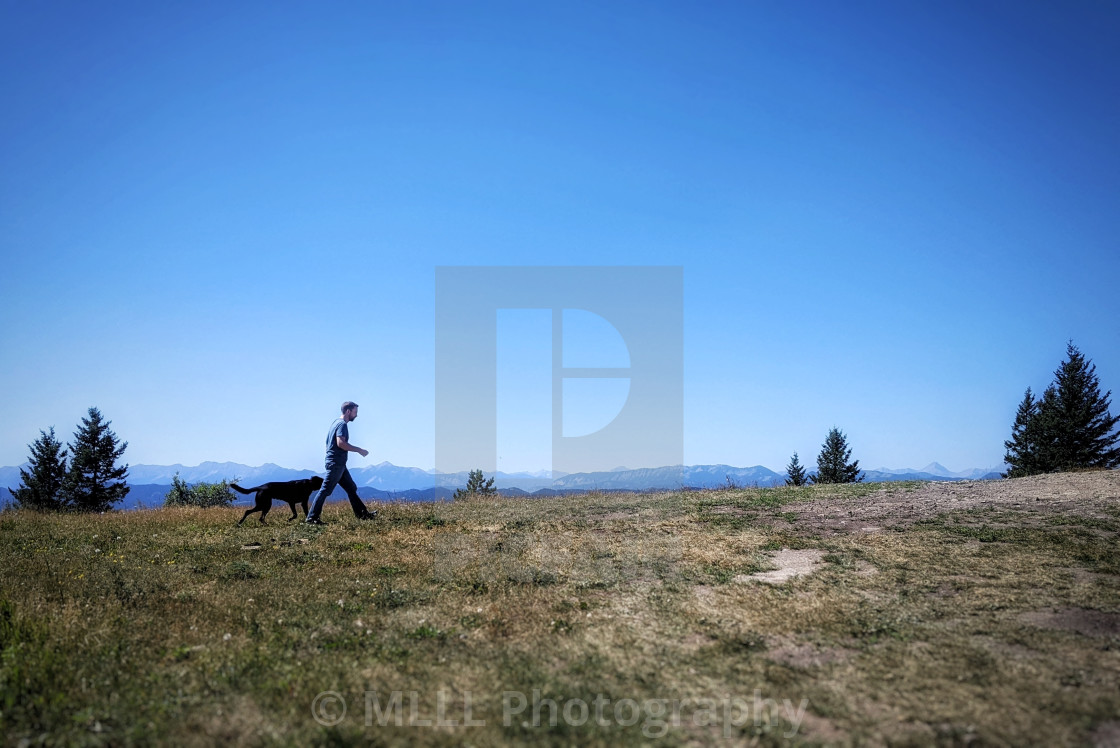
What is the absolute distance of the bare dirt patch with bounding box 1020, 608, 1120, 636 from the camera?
5668 millimetres

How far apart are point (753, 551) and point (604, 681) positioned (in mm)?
6173

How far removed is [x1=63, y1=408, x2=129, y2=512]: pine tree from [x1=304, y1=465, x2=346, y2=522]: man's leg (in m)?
61.9

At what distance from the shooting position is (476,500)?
64.3 feet

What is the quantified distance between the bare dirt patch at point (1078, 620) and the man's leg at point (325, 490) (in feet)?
40.5

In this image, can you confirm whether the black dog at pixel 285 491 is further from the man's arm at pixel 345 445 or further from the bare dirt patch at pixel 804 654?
the bare dirt patch at pixel 804 654

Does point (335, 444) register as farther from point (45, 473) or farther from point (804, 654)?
point (45, 473)

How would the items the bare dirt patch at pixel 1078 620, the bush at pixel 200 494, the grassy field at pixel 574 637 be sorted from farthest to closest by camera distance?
the bush at pixel 200 494
the bare dirt patch at pixel 1078 620
the grassy field at pixel 574 637

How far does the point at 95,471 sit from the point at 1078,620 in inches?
3187

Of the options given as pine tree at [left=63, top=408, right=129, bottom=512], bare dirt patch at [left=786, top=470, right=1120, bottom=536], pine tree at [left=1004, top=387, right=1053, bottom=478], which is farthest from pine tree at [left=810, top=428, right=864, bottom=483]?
pine tree at [left=63, top=408, right=129, bottom=512]

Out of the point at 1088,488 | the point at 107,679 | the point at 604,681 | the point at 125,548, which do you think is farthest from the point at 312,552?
the point at 1088,488

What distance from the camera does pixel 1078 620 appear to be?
5.96m

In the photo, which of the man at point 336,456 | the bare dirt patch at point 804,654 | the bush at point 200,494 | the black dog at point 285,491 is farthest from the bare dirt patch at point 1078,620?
the bush at point 200,494

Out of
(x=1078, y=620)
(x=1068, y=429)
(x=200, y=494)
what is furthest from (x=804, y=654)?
(x=1068, y=429)

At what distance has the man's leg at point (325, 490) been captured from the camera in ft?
43.7
